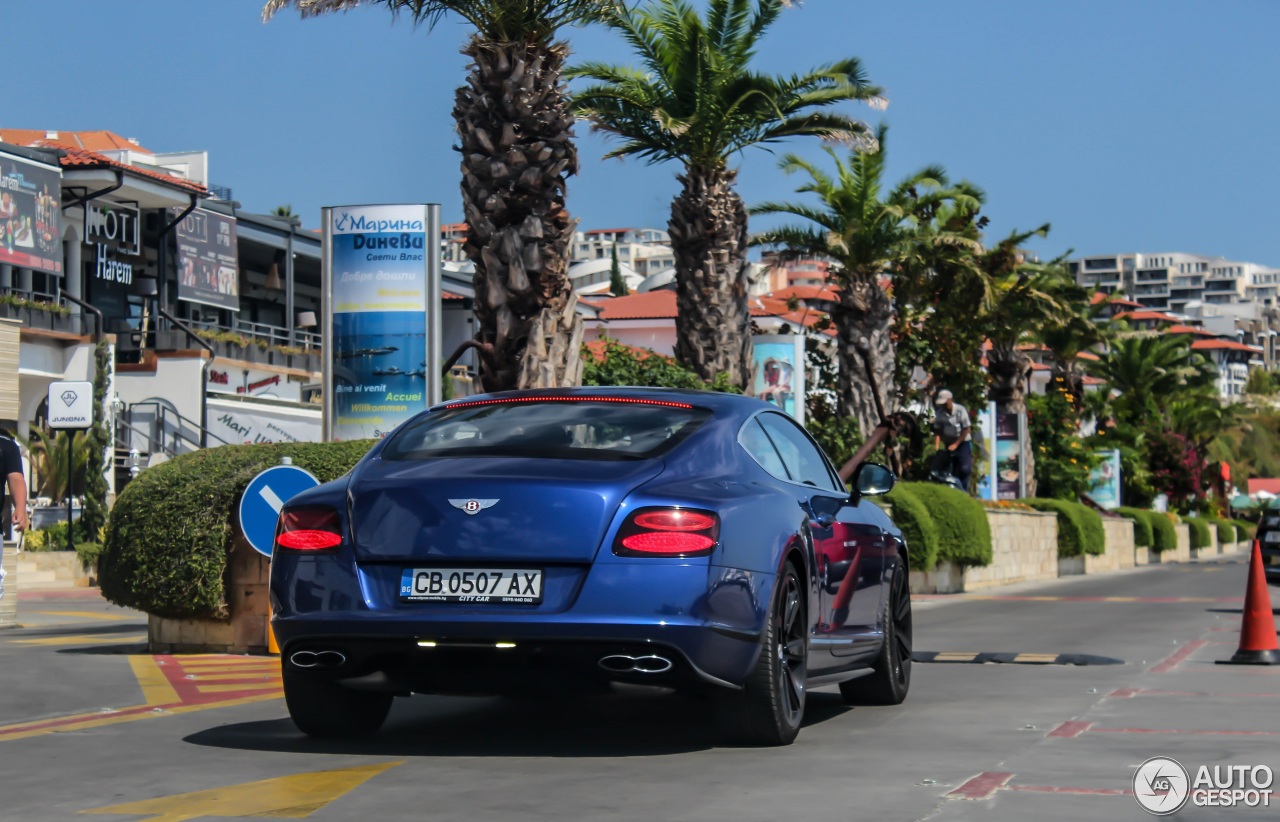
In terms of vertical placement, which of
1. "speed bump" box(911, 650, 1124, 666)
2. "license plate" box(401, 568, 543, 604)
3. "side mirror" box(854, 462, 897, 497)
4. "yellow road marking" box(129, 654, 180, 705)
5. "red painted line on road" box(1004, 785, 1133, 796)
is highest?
"side mirror" box(854, 462, 897, 497)

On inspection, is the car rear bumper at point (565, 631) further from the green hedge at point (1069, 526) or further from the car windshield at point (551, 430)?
the green hedge at point (1069, 526)

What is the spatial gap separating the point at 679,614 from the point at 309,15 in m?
13.9

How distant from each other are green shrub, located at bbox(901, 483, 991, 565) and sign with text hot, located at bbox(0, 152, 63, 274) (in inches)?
1007

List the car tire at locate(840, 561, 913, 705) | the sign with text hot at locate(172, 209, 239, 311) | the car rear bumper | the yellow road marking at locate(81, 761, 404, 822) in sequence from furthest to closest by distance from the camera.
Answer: the sign with text hot at locate(172, 209, 239, 311) < the car tire at locate(840, 561, 913, 705) < the car rear bumper < the yellow road marking at locate(81, 761, 404, 822)

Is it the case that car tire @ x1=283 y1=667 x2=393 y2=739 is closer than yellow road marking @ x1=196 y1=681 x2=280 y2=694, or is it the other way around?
car tire @ x1=283 y1=667 x2=393 y2=739

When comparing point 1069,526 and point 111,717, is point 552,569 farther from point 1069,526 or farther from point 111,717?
point 1069,526

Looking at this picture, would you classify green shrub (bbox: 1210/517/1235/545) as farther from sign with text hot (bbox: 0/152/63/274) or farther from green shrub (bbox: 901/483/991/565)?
green shrub (bbox: 901/483/991/565)

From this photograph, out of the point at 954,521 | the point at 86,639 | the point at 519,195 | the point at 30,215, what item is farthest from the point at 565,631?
the point at 30,215

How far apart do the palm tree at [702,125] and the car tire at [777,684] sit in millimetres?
20143

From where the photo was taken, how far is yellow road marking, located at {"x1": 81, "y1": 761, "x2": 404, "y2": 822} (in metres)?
5.69

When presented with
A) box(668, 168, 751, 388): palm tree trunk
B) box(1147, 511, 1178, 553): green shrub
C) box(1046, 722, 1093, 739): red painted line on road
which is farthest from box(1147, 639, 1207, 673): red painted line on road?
box(1147, 511, 1178, 553): green shrub

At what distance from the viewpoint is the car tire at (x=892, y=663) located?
9148 mm

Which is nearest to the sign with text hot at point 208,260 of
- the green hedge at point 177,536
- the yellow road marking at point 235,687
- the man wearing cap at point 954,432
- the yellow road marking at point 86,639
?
the man wearing cap at point 954,432

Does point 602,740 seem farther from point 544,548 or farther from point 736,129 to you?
point 736,129
